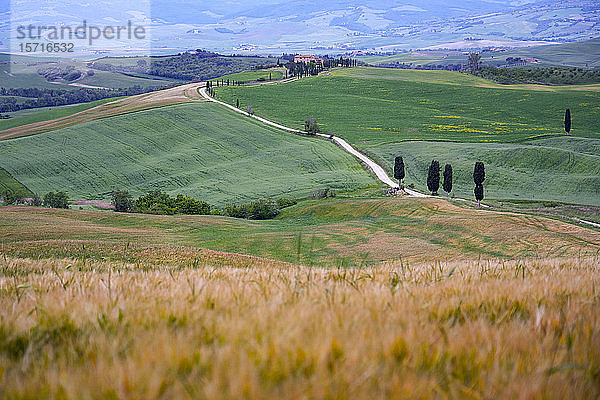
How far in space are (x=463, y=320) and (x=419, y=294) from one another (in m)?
0.90

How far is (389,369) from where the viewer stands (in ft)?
7.93

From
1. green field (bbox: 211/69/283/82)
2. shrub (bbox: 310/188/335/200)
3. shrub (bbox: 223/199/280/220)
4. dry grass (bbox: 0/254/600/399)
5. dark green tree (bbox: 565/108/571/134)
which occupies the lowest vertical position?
shrub (bbox: 223/199/280/220)

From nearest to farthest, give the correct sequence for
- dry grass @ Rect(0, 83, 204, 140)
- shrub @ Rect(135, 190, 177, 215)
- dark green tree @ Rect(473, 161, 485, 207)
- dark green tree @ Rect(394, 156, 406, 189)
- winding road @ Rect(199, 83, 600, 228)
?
dark green tree @ Rect(473, 161, 485, 207) → shrub @ Rect(135, 190, 177, 215) → winding road @ Rect(199, 83, 600, 228) → dark green tree @ Rect(394, 156, 406, 189) → dry grass @ Rect(0, 83, 204, 140)

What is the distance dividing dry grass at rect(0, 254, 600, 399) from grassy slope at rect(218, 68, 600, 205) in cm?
6950

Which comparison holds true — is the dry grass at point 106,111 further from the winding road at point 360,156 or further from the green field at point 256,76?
the green field at point 256,76

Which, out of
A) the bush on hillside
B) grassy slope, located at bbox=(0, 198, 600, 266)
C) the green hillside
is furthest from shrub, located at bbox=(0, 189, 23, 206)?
the green hillside

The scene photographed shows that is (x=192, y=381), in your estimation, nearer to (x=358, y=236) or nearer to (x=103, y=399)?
(x=103, y=399)

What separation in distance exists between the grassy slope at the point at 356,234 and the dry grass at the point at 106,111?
69.2m

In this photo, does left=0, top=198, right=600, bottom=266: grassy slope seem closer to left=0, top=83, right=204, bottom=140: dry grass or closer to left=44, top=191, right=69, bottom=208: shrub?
left=44, top=191, right=69, bottom=208: shrub

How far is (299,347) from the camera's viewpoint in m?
2.49

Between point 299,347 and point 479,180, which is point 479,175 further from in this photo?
point 299,347

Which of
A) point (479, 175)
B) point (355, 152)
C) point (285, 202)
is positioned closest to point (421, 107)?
point (355, 152)

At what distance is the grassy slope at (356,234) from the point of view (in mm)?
29688

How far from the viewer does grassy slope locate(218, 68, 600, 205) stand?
75312 mm
